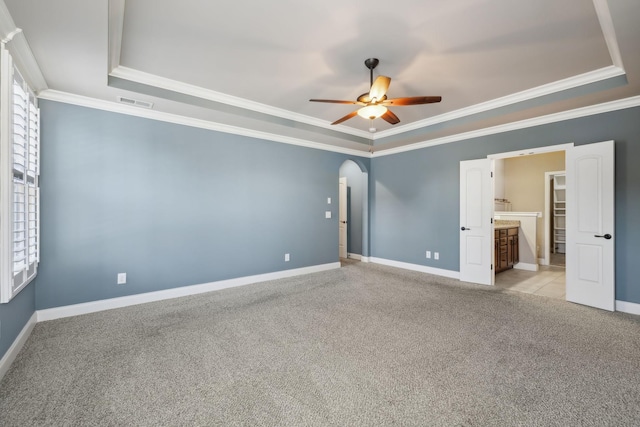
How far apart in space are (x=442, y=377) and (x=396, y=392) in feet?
1.39

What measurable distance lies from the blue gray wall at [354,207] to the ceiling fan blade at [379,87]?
384cm

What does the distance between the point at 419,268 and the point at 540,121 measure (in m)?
3.09

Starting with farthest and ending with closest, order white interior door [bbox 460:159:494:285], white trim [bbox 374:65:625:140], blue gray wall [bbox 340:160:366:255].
→ 1. blue gray wall [bbox 340:160:366:255]
2. white interior door [bbox 460:159:494:285]
3. white trim [bbox 374:65:625:140]

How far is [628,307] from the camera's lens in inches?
133

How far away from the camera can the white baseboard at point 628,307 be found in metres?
3.34

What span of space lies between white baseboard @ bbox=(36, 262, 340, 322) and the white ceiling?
Answer: 7.87 feet

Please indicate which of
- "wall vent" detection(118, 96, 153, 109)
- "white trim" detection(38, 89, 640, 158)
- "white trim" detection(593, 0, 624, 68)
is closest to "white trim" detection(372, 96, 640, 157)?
"white trim" detection(38, 89, 640, 158)

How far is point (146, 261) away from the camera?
3709mm

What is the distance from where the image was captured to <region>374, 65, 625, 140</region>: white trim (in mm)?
3057

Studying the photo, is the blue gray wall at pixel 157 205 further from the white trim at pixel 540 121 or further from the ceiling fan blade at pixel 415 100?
the ceiling fan blade at pixel 415 100

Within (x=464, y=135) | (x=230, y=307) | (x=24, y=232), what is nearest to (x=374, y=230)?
(x=464, y=135)

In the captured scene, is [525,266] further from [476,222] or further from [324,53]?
[324,53]

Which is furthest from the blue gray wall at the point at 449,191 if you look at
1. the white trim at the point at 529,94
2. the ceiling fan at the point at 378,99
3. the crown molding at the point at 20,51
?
the crown molding at the point at 20,51

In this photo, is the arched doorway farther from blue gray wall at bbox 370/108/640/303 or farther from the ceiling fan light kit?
the ceiling fan light kit
